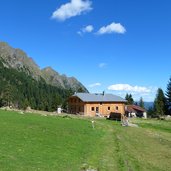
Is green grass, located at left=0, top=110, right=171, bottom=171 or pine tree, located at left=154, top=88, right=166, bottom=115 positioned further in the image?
pine tree, located at left=154, top=88, right=166, bottom=115

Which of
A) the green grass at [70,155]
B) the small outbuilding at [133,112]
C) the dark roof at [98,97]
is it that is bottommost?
the green grass at [70,155]

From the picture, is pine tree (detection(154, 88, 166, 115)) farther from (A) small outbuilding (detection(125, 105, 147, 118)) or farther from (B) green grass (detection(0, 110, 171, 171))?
(B) green grass (detection(0, 110, 171, 171))

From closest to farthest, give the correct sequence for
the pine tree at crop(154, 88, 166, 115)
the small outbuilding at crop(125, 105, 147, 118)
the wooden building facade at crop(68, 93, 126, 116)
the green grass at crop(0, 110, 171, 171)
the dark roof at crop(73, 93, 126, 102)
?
1. the green grass at crop(0, 110, 171, 171)
2. the wooden building facade at crop(68, 93, 126, 116)
3. the dark roof at crop(73, 93, 126, 102)
4. the small outbuilding at crop(125, 105, 147, 118)
5. the pine tree at crop(154, 88, 166, 115)

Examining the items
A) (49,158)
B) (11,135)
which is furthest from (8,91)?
(49,158)

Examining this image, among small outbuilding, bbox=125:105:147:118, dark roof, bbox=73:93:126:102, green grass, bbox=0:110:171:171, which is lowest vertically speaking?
green grass, bbox=0:110:171:171

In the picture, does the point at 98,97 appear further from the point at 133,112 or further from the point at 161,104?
the point at 161,104

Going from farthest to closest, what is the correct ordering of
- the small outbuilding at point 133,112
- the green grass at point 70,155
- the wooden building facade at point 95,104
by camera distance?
1. the small outbuilding at point 133,112
2. the wooden building facade at point 95,104
3. the green grass at point 70,155

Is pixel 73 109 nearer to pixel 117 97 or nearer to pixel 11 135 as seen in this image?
pixel 117 97

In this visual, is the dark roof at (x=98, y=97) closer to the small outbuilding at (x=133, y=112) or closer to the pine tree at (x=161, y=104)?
the small outbuilding at (x=133, y=112)

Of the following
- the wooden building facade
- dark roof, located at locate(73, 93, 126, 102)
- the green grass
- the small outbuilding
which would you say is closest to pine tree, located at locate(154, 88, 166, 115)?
the small outbuilding

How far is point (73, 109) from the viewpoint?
392 feet

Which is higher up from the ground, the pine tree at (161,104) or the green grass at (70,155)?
the pine tree at (161,104)

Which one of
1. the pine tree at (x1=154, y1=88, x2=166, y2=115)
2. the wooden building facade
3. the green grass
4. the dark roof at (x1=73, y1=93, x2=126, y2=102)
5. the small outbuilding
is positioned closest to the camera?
the green grass

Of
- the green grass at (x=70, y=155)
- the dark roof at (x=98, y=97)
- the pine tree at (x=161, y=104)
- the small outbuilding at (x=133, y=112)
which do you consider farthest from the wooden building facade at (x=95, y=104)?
the green grass at (x=70, y=155)
